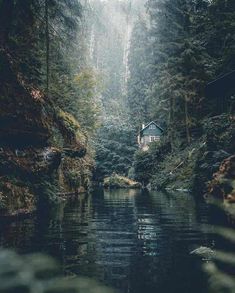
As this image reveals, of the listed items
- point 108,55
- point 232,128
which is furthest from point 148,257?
point 108,55

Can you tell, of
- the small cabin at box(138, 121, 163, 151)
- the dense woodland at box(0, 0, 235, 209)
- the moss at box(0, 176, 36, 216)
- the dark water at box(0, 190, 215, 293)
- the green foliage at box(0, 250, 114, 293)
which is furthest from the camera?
the small cabin at box(138, 121, 163, 151)

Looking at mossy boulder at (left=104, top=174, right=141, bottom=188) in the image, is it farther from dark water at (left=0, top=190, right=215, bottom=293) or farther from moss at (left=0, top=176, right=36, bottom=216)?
dark water at (left=0, top=190, right=215, bottom=293)

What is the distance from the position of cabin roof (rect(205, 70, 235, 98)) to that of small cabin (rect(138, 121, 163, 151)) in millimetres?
39283

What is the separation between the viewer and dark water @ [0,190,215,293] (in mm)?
8203

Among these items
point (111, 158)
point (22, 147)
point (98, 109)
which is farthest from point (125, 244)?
point (111, 158)

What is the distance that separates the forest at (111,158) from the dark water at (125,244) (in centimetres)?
6

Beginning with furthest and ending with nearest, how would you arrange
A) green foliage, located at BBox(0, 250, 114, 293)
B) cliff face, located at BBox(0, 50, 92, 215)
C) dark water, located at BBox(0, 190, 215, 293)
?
cliff face, located at BBox(0, 50, 92, 215), dark water, located at BBox(0, 190, 215, 293), green foliage, located at BBox(0, 250, 114, 293)

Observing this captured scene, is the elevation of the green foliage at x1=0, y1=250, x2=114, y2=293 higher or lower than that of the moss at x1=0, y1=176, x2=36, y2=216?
lower

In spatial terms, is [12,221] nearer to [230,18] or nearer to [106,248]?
[106,248]

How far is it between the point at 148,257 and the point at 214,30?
39.6 m

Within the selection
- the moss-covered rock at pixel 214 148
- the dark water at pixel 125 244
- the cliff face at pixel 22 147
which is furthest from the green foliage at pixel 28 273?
the moss-covered rock at pixel 214 148

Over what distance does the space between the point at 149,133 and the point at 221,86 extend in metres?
42.3

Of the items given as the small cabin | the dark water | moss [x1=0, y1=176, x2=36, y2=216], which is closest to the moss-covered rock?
the dark water

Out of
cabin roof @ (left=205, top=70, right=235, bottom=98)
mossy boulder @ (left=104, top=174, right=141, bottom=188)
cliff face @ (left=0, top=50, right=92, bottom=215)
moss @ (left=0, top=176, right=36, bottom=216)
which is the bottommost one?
moss @ (left=0, top=176, right=36, bottom=216)
